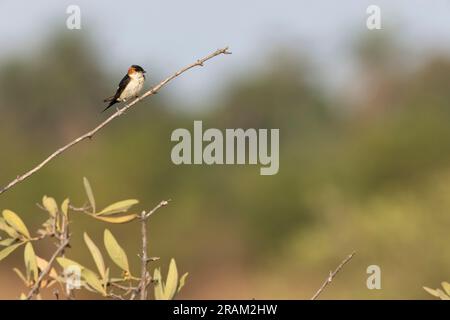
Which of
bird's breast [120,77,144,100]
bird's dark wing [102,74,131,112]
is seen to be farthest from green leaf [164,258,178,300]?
bird's breast [120,77,144,100]

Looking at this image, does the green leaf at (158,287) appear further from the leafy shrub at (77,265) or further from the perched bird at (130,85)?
the perched bird at (130,85)

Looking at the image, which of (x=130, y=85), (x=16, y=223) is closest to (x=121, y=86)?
(x=130, y=85)

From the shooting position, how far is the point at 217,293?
2333cm

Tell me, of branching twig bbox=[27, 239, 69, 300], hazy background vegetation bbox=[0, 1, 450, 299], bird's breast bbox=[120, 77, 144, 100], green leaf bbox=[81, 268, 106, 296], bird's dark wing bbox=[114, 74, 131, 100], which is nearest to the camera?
branching twig bbox=[27, 239, 69, 300]

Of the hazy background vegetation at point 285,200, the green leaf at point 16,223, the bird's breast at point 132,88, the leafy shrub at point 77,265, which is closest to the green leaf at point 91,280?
the leafy shrub at point 77,265

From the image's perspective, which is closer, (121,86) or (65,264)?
(65,264)

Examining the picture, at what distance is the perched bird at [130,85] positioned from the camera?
7.14 m

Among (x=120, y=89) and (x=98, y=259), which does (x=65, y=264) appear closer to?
(x=98, y=259)

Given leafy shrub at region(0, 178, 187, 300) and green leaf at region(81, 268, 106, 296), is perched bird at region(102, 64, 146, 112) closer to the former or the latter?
leafy shrub at region(0, 178, 187, 300)

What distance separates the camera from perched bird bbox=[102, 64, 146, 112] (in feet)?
23.4

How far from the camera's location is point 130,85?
7215 millimetres

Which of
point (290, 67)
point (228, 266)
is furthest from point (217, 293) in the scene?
point (290, 67)
